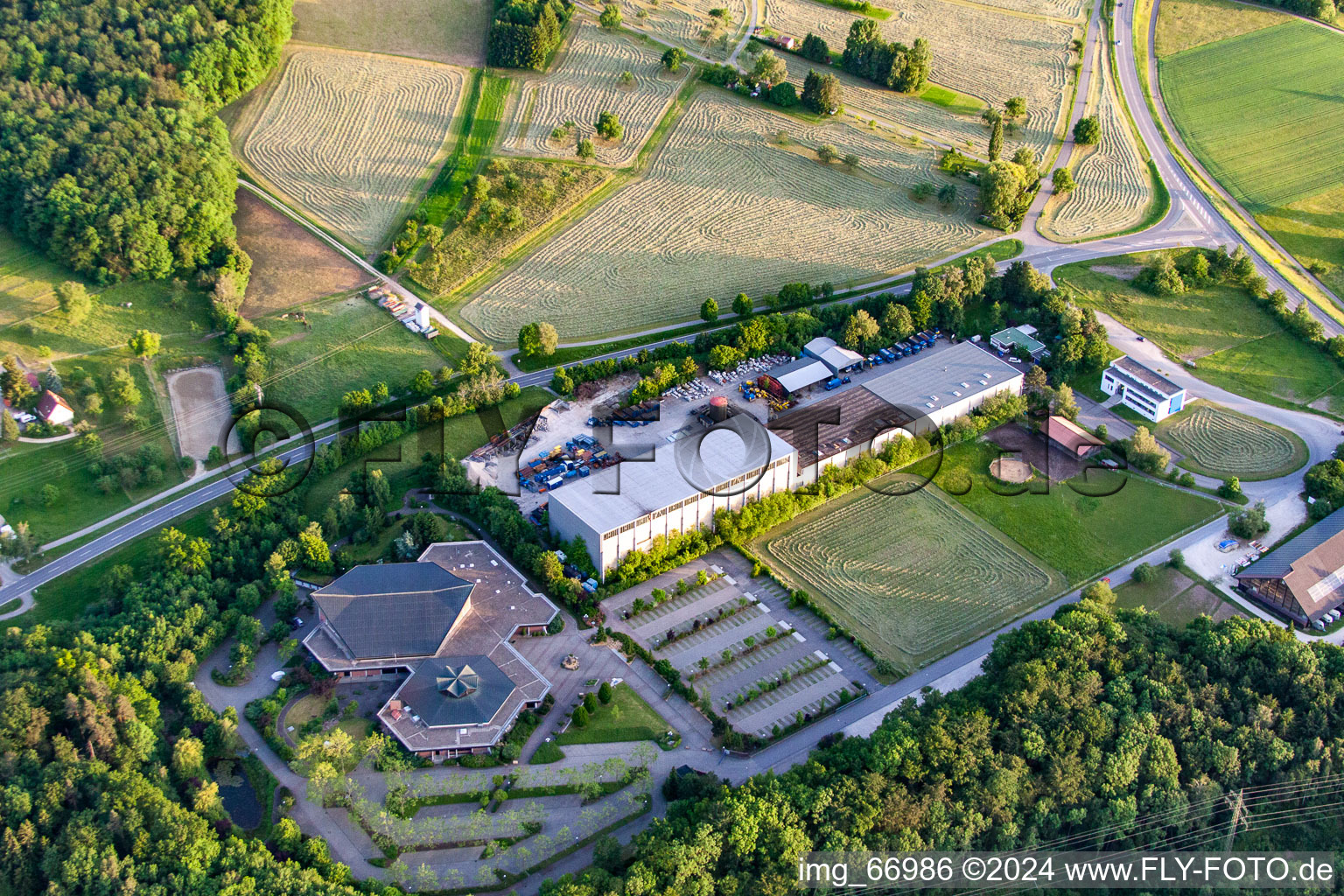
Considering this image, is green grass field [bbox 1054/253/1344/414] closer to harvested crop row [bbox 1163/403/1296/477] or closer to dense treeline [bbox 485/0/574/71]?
harvested crop row [bbox 1163/403/1296/477]

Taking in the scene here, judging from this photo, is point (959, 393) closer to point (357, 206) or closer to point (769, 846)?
point (769, 846)

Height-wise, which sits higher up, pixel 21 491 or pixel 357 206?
pixel 357 206

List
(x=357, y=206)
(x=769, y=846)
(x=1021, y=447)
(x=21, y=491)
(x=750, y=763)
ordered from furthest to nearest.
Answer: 1. (x=357, y=206)
2. (x=1021, y=447)
3. (x=21, y=491)
4. (x=750, y=763)
5. (x=769, y=846)

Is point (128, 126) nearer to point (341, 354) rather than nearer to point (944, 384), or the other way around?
point (341, 354)

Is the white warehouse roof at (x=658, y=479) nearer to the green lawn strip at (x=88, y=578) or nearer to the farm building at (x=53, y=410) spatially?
the green lawn strip at (x=88, y=578)

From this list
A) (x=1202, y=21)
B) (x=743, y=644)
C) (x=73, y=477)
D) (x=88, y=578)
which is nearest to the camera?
(x=743, y=644)

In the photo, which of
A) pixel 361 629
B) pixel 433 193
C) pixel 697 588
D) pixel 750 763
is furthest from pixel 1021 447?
pixel 433 193

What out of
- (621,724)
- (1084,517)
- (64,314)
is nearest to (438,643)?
(621,724)

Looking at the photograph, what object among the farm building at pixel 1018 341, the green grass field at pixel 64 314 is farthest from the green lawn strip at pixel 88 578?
the farm building at pixel 1018 341
